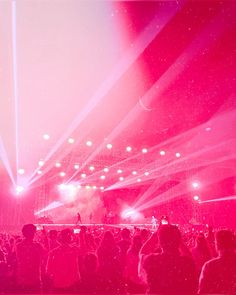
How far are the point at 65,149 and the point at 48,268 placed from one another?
53.2ft

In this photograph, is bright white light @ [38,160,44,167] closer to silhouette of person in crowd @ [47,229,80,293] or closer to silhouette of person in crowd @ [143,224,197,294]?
silhouette of person in crowd @ [47,229,80,293]

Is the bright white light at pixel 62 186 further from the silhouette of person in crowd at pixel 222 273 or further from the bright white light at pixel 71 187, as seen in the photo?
the silhouette of person in crowd at pixel 222 273

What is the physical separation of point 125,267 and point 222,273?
8.44 ft

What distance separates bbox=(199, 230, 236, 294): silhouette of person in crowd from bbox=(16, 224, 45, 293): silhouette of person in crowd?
254 cm

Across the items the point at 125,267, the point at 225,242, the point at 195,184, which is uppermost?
the point at 195,184

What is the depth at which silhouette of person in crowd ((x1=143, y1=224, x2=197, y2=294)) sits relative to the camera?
10.1ft

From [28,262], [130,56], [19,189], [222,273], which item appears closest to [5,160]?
[19,189]

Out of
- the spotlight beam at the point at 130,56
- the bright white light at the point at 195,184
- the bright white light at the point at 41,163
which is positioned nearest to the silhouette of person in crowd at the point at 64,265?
the spotlight beam at the point at 130,56

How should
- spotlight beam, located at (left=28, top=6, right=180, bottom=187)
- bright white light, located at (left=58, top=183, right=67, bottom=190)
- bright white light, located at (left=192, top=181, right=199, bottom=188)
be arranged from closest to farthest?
spotlight beam, located at (left=28, top=6, right=180, bottom=187)
bright white light, located at (left=192, top=181, right=199, bottom=188)
bright white light, located at (left=58, top=183, right=67, bottom=190)

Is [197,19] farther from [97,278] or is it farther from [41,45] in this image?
[97,278]

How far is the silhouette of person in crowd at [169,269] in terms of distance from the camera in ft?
10.1

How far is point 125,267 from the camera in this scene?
18.2 feet

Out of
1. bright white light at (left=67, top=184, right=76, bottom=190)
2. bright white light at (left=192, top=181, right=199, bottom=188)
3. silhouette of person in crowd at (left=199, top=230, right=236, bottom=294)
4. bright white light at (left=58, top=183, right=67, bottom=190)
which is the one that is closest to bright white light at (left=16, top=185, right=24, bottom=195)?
bright white light at (left=58, top=183, right=67, bottom=190)

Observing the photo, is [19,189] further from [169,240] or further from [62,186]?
[169,240]
